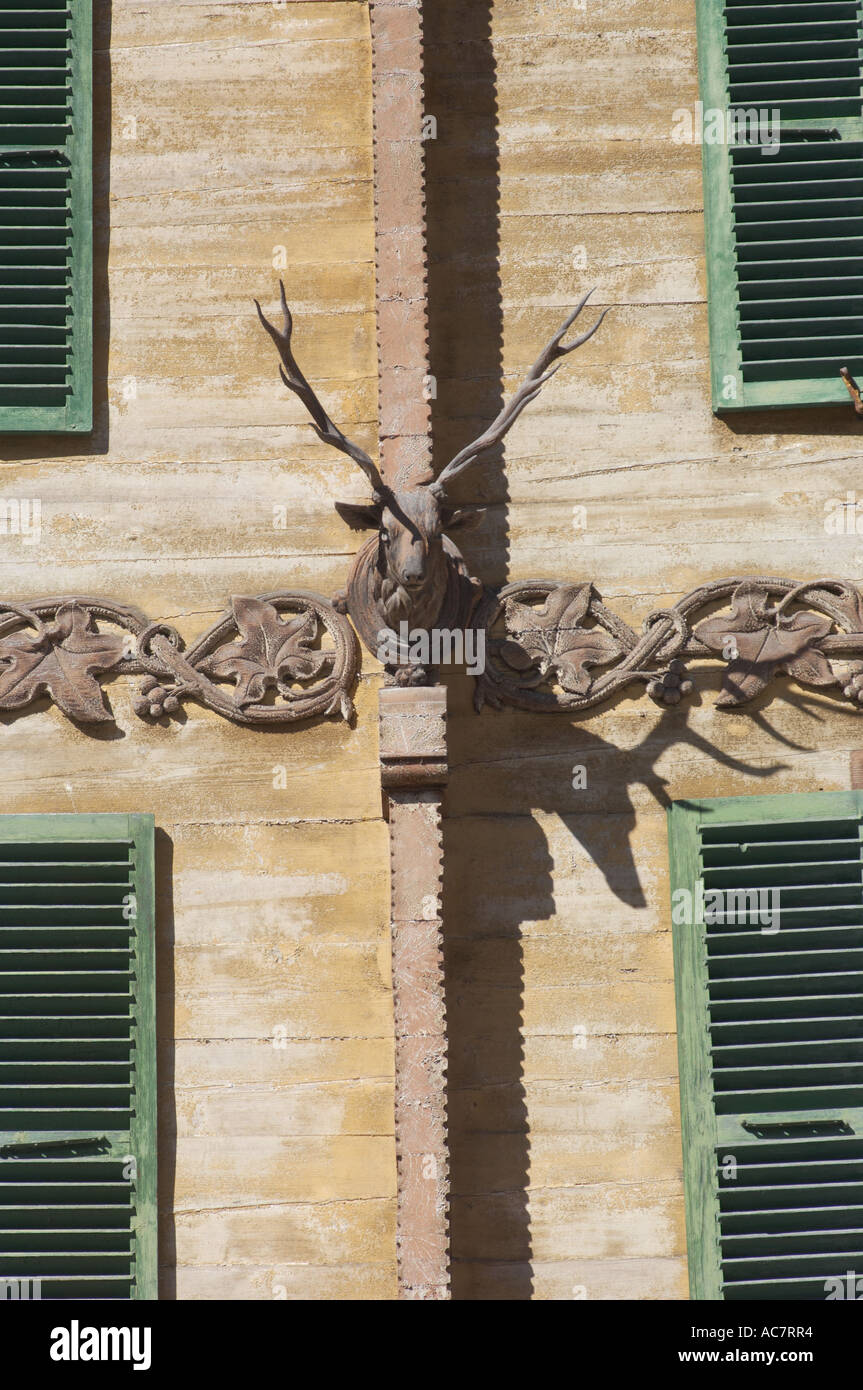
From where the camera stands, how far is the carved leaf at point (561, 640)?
8.17m

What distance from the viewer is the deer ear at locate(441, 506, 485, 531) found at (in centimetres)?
773

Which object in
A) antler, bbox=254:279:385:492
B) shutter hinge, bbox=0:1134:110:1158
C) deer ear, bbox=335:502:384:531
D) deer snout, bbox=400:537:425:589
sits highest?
antler, bbox=254:279:385:492

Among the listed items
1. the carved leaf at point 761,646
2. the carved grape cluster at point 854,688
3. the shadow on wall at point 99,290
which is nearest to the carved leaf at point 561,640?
the carved leaf at point 761,646

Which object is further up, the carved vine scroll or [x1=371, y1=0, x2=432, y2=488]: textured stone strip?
[x1=371, y1=0, x2=432, y2=488]: textured stone strip

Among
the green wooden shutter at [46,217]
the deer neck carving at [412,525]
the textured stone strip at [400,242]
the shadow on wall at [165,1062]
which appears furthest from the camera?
the green wooden shutter at [46,217]

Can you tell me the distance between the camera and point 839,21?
8.69 meters

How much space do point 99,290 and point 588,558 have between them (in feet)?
8.93

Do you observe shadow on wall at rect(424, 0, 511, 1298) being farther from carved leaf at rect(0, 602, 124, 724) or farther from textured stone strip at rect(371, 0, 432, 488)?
carved leaf at rect(0, 602, 124, 724)

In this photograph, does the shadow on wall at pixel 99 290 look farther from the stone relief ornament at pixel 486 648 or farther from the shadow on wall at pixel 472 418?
the shadow on wall at pixel 472 418

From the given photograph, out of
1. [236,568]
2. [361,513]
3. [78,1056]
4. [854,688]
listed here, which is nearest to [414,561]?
[361,513]

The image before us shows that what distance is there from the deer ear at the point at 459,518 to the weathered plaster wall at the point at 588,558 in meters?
0.43

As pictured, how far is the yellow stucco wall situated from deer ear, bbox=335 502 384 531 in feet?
2.09

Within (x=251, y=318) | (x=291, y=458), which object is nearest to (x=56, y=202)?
(x=251, y=318)

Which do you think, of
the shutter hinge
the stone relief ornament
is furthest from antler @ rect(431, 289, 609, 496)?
the shutter hinge
